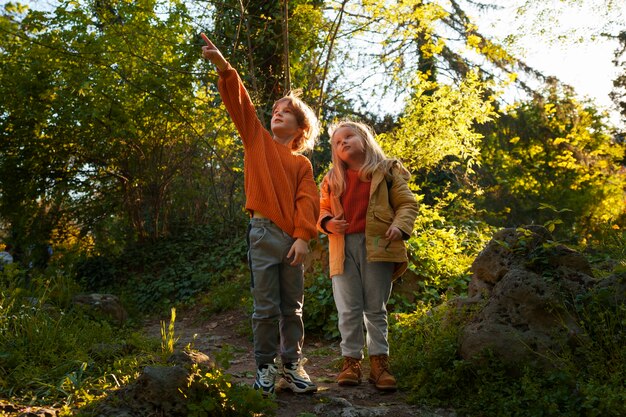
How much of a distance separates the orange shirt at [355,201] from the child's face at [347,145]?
111 mm

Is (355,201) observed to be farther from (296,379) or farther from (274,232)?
(296,379)

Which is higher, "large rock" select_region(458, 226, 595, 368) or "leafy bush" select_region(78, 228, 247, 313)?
"leafy bush" select_region(78, 228, 247, 313)

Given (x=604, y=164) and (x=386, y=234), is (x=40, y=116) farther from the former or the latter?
(x=604, y=164)

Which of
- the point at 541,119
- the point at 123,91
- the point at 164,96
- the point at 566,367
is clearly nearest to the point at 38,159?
the point at 123,91

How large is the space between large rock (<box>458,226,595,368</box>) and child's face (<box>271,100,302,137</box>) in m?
1.70

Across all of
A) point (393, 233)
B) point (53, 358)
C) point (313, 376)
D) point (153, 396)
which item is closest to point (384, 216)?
point (393, 233)

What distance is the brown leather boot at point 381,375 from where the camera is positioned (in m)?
3.75

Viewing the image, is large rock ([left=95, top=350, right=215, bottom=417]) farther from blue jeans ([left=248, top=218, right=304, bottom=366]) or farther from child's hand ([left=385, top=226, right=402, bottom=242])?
child's hand ([left=385, top=226, right=402, bottom=242])

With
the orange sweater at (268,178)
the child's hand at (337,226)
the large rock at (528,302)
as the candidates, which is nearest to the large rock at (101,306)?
the child's hand at (337,226)

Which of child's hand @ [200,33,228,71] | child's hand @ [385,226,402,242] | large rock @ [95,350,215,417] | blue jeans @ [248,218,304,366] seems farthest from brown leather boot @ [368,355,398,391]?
child's hand @ [200,33,228,71]

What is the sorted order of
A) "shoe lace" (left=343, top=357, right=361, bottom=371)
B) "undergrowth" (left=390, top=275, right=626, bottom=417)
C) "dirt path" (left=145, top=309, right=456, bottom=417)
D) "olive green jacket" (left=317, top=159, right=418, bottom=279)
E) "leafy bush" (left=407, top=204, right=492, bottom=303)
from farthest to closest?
"leafy bush" (left=407, top=204, right=492, bottom=303)
"shoe lace" (left=343, top=357, right=361, bottom=371)
"olive green jacket" (left=317, top=159, right=418, bottom=279)
"dirt path" (left=145, top=309, right=456, bottom=417)
"undergrowth" (left=390, top=275, right=626, bottom=417)

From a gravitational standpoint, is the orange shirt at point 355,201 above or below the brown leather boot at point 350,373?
above

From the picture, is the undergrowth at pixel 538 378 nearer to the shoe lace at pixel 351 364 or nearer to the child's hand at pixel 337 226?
the shoe lace at pixel 351 364

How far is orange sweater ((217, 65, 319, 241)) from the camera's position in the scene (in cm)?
349
